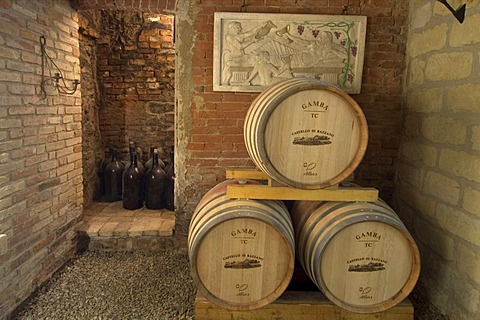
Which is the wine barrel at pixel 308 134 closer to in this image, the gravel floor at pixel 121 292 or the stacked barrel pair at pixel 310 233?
the stacked barrel pair at pixel 310 233

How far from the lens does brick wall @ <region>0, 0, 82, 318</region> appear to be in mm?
2141

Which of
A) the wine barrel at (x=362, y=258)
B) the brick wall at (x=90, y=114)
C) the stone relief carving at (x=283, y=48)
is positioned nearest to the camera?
the wine barrel at (x=362, y=258)

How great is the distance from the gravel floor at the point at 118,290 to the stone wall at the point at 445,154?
1667 millimetres

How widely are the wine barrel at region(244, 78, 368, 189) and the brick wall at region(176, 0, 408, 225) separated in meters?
0.98

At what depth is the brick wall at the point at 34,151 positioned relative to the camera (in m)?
2.14

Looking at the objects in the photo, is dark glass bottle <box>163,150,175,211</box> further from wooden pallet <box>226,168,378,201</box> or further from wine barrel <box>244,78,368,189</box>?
wine barrel <box>244,78,368,189</box>

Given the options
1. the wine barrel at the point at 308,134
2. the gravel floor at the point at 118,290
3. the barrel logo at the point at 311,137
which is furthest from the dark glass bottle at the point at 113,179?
the barrel logo at the point at 311,137

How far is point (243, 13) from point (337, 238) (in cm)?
188

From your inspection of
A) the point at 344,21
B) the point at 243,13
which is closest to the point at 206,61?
the point at 243,13

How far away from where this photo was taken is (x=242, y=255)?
191 cm

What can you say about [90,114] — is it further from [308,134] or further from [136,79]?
[308,134]

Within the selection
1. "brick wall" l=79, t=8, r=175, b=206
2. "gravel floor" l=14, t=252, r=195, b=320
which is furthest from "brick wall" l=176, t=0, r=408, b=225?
"brick wall" l=79, t=8, r=175, b=206

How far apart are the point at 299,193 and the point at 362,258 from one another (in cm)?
49

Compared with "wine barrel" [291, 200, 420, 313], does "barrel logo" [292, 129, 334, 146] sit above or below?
above
